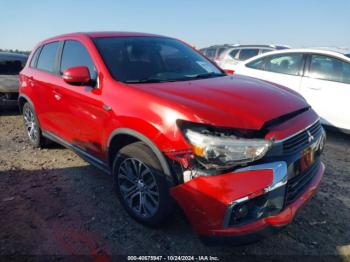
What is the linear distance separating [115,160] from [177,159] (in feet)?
2.93

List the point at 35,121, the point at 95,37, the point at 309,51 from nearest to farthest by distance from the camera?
the point at 95,37 < the point at 35,121 < the point at 309,51

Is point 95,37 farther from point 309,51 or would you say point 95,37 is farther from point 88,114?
point 309,51

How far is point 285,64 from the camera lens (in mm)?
6367

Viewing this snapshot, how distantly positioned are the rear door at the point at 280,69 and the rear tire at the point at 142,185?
411 cm

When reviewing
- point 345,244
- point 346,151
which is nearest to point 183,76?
point 345,244

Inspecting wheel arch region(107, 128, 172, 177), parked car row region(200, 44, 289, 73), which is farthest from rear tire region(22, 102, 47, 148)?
parked car row region(200, 44, 289, 73)

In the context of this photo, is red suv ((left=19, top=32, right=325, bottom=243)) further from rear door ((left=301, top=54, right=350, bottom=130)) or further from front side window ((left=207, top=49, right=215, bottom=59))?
front side window ((left=207, top=49, right=215, bottom=59))

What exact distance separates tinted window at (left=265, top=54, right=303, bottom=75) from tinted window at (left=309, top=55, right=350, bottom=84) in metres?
0.26

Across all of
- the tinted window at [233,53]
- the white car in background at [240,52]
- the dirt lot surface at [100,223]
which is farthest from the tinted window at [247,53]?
the dirt lot surface at [100,223]

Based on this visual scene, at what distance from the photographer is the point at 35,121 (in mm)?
4945

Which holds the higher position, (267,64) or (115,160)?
(267,64)

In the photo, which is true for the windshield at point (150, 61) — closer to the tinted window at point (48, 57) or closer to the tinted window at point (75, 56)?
the tinted window at point (75, 56)

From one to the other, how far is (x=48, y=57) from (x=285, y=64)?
4.30 m

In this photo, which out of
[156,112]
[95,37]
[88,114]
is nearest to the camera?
[156,112]
